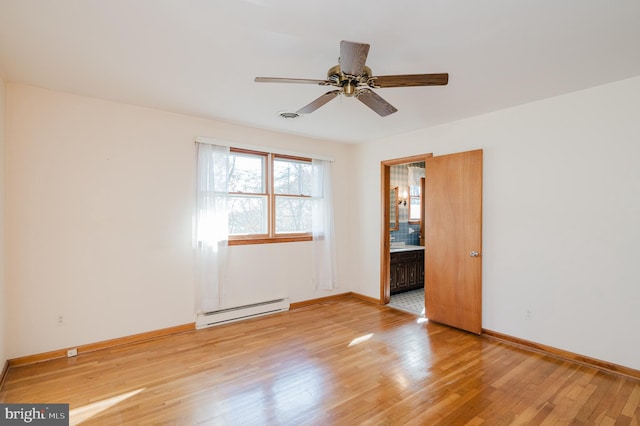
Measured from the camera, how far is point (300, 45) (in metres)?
2.20

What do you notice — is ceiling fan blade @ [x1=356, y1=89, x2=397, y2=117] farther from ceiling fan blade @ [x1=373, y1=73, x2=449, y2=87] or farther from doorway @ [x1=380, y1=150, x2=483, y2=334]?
doorway @ [x1=380, y1=150, x2=483, y2=334]

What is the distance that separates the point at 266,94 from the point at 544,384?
3568 millimetres

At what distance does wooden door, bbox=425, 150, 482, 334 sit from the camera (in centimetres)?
370

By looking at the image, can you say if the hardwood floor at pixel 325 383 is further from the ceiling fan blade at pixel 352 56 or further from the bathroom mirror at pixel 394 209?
the bathroom mirror at pixel 394 209

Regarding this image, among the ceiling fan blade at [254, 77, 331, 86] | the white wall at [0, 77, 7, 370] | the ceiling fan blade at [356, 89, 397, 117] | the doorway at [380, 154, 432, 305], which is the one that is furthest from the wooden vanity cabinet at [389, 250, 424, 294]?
the white wall at [0, 77, 7, 370]

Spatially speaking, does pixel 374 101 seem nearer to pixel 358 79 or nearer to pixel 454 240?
pixel 358 79

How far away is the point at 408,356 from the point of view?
122 inches

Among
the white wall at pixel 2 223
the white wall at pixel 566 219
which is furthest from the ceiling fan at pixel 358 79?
the white wall at pixel 2 223

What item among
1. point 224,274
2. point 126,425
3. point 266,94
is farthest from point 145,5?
point 224,274

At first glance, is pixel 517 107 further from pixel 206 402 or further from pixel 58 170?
pixel 58 170

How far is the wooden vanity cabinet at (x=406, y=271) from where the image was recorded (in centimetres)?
541

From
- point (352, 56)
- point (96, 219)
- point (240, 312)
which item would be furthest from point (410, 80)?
point (240, 312)

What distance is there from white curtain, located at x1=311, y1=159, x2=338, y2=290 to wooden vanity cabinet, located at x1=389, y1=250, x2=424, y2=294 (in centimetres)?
111

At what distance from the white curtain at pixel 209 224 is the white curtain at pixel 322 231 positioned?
4.83ft
